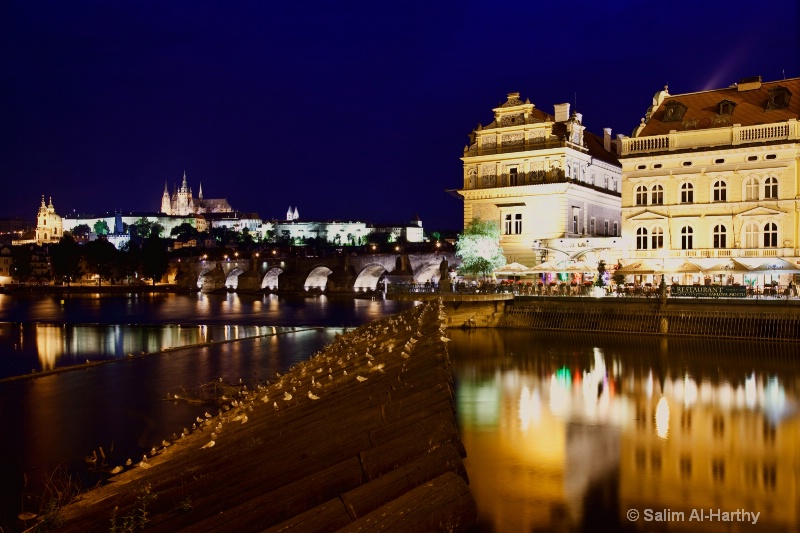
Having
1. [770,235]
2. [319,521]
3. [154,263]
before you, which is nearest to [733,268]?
[770,235]

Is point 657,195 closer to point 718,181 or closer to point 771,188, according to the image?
point 718,181

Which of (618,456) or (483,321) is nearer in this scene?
(618,456)

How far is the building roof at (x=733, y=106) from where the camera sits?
4453 cm

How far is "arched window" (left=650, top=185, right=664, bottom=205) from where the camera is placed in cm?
4701

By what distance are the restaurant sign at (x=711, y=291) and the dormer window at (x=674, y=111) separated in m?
12.8

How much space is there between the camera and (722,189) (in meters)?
44.7

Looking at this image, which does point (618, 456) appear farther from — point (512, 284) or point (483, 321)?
point (512, 284)

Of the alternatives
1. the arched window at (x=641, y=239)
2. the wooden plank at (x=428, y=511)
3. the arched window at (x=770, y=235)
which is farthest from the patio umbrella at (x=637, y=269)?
the wooden plank at (x=428, y=511)

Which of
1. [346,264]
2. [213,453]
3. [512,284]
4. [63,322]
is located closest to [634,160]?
[512,284]

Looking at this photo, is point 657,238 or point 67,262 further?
point 67,262

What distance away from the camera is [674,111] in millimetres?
47688

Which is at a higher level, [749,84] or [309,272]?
[749,84]

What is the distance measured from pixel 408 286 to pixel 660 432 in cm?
2846

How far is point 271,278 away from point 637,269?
9447 centimetres
